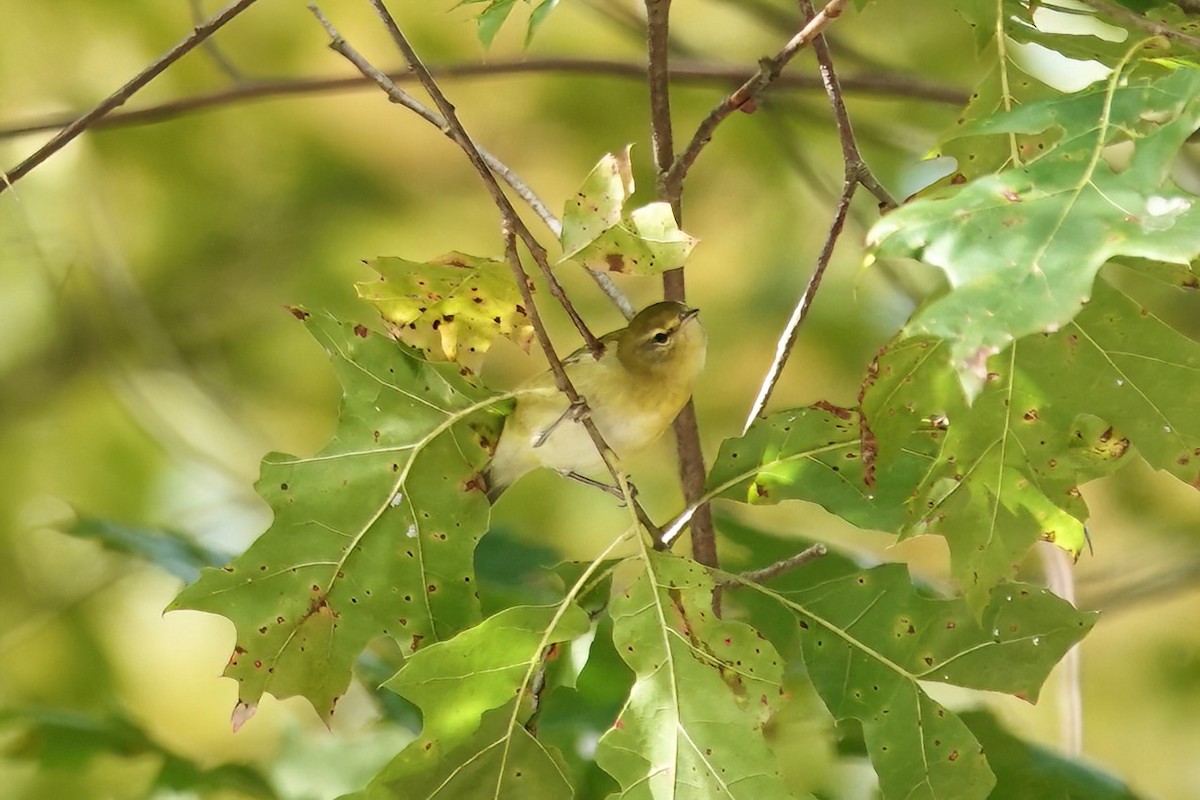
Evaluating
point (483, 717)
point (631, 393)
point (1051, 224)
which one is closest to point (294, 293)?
point (631, 393)

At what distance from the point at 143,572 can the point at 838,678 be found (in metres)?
1.98

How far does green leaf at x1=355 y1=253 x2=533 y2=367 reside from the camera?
914 millimetres

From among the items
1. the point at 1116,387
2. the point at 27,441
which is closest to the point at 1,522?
the point at 27,441

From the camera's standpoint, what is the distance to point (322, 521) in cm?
89

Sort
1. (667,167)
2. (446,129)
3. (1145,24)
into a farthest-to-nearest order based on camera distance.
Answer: (667,167)
(446,129)
(1145,24)

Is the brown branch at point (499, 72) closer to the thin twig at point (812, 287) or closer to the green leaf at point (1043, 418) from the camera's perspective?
the thin twig at point (812, 287)

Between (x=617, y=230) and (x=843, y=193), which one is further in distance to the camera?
(x=843, y=193)

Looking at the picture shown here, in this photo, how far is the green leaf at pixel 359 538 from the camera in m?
0.86

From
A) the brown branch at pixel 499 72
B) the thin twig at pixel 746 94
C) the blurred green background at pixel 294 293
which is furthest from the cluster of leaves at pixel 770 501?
the blurred green background at pixel 294 293

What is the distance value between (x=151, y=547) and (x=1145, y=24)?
114 cm

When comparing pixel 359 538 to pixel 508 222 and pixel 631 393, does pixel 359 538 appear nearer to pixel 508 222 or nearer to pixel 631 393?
pixel 508 222

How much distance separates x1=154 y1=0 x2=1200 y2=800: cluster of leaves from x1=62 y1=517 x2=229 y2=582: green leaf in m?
0.54

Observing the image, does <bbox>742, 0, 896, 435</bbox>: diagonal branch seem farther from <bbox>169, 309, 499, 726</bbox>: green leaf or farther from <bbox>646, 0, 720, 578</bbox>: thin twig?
<bbox>169, 309, 499, 726</bbox>: green leaf

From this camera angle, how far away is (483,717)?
2.66 feet
